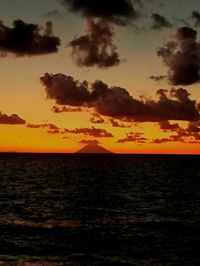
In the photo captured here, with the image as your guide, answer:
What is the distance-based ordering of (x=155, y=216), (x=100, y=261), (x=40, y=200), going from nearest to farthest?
(x=100, y=261) < (x=155, y=216) < (x=40, y=200)

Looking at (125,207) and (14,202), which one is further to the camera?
(14,202)

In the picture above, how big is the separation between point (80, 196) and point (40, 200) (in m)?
10.8

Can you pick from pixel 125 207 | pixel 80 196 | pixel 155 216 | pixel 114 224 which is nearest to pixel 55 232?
pixel 114 224

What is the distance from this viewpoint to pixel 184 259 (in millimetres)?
38188

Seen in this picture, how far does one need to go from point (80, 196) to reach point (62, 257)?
2111 inches

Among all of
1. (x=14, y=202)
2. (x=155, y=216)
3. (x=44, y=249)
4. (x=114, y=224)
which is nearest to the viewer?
(x=44, y=249)

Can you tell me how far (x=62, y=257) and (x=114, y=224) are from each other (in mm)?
17900

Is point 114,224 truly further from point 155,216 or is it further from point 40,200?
point 40,200

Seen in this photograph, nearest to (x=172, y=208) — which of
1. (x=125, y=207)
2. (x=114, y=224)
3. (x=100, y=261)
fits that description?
(x=125, y=207)

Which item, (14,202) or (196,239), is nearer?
(196,239)

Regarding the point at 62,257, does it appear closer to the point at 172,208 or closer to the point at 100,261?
the point at 100,261

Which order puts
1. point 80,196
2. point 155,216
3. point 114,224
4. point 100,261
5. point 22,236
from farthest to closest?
point 80,196 → point 155,216 → point 114,224 → point 22,236 → point 100,261

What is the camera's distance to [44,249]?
1614 inches

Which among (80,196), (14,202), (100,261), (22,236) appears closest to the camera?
(100,261)
